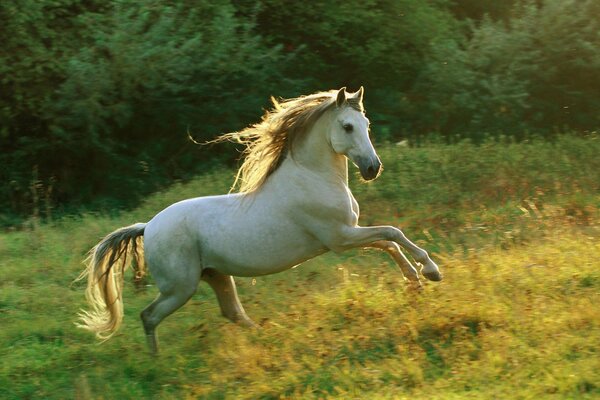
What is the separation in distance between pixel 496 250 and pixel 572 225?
1448mm

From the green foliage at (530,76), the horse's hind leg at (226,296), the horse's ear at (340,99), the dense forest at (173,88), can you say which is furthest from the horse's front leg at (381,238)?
the green foliage at (530,76)

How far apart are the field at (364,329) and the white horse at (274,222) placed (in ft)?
1.31

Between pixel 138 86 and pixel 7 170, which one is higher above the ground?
pixel 138 86

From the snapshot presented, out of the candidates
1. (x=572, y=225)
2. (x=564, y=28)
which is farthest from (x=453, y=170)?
Result: (x=564, y=28)

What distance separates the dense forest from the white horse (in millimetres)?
9999

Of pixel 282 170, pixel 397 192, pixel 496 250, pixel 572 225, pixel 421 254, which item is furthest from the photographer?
pixel 397 192

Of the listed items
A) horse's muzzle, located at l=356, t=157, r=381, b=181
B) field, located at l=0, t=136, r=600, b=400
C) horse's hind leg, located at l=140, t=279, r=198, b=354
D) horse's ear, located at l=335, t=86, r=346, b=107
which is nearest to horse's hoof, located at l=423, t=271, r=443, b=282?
field, located at l=0, t=136, r=600, b=400

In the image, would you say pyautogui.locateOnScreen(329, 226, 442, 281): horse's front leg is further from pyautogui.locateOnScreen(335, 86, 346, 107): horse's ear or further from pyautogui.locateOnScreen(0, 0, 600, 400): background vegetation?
pyautogui.locateOnScreen(335, 86, 346, 107): horse's ear

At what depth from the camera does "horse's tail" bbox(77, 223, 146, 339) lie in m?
8.03

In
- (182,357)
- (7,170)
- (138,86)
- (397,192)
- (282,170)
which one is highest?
(282,170)

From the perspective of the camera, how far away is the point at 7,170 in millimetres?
18656

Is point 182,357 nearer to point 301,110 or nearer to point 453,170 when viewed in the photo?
point 301,110

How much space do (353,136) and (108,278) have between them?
8.39ft

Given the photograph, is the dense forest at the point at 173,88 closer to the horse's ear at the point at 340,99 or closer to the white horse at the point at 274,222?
the white horse at the point at 274,222
